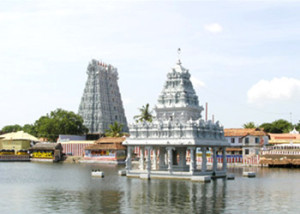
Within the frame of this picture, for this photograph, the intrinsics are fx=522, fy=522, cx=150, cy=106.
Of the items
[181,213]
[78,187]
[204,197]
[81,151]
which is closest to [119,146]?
[81,151]

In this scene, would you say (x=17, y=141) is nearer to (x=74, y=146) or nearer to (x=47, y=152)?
(x=47, y=152)

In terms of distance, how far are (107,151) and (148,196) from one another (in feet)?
228

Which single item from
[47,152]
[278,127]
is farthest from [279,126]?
[47,152]

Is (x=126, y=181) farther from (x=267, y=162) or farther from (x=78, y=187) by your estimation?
(x=267, y=162)

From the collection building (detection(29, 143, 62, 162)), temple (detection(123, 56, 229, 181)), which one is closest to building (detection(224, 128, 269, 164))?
temple (detection(123, 56, 229, 181))

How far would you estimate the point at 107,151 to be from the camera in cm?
11569

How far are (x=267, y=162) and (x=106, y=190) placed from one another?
52387 millimetres

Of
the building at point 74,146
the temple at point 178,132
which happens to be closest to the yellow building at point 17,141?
the building at point 74,146

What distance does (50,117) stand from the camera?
144 meters

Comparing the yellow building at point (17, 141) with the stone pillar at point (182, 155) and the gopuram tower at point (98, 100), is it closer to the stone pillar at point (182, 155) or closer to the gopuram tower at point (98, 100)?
the gopuram tower at point (98, 100)

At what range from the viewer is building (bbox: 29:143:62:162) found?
402 ft

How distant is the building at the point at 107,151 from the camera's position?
4483 inches

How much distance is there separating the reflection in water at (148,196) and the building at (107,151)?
5008 centimetres

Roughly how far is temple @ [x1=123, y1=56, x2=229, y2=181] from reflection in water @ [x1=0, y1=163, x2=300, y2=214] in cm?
311
